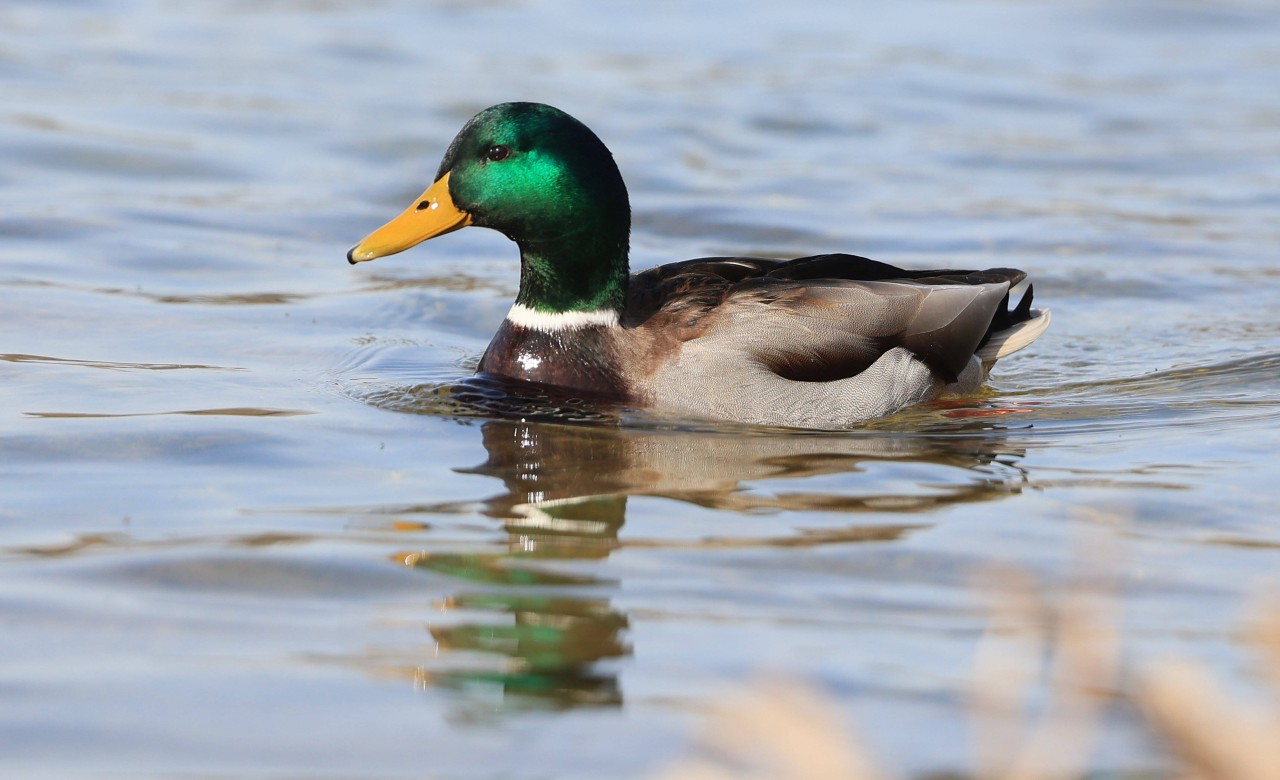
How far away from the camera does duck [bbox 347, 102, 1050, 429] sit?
21.3ft

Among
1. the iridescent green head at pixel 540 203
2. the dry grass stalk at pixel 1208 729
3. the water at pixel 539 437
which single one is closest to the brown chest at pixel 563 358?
the iridescent green head at pixel 540 203

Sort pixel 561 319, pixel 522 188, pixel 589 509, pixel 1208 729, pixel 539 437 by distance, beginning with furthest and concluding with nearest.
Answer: pixel 561 319 < pixel 522 188 < pixel 539 437 < pixel 589 509 < pixel 1208 729

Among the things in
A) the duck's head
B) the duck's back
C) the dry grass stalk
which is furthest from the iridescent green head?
the dry grass stalk

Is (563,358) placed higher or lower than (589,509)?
higher

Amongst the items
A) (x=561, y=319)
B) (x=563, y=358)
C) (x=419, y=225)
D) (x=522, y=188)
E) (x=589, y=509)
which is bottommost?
(x=589, y=509)

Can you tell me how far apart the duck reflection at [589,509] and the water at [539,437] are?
0.06ft

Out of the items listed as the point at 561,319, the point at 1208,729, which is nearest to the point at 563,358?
the point at 561,319

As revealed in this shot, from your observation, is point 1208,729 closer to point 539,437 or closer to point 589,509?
point 589,509

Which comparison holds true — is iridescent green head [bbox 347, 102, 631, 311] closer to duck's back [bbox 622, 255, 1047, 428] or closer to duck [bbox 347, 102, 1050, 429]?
duck [bbox 347, 102, 1050, 429]

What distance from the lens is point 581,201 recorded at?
267 inches

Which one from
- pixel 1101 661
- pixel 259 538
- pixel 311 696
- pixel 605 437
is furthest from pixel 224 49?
pixel 1101 661

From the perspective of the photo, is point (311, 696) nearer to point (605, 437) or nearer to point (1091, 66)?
point (605, 437)

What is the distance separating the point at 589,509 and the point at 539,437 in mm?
904

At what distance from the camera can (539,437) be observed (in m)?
6.14
